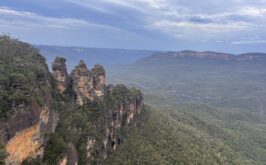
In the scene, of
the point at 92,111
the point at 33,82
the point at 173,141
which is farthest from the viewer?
the point at 173,141

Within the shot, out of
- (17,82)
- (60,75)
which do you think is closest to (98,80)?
(60,75)

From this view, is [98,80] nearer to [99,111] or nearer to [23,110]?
[99,111]

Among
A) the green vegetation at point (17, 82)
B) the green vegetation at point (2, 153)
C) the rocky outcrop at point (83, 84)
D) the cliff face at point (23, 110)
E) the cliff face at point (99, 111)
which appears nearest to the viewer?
the green vegetation at point (2, 153)

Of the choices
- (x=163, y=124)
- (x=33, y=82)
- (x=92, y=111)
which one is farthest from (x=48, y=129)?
(x=163, y=124)

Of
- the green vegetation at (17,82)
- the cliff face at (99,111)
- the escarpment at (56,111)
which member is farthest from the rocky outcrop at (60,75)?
the green vegetation at (17,82)

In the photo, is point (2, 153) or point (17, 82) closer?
point (2, 153)

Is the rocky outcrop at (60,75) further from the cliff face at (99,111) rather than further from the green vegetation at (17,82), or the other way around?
the green vegetation at (17,82)

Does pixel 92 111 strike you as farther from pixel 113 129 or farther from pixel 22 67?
pixel 22 67

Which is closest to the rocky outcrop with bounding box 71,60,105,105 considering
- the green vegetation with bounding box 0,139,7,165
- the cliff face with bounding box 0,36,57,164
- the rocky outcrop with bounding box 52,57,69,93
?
the rocky outcrop with bounding box 52,57,69,93
